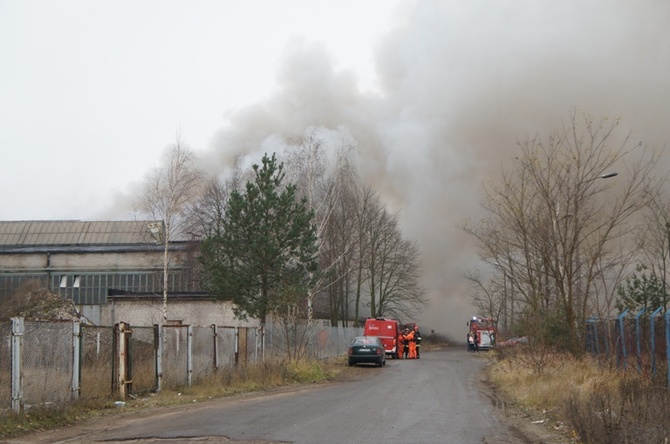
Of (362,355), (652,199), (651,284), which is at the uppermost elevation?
(652,199)

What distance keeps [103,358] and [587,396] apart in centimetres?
1021

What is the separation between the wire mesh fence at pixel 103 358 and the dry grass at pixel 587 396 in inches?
326

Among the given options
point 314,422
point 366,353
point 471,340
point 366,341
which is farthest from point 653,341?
point 471,340

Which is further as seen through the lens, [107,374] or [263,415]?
[107,374]

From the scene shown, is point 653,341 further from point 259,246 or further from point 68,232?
point 68,232

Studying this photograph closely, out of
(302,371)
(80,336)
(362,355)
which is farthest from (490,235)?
(80,336)

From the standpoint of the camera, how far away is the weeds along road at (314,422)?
35.1ft

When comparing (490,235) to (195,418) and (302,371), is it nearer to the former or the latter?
(302,371)

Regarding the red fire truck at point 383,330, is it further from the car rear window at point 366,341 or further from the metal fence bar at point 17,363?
the metal fence bar at point 17,363

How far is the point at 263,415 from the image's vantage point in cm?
1346

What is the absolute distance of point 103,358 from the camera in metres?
16.4

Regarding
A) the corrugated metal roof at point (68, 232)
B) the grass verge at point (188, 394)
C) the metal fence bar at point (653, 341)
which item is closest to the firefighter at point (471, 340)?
the corrugated metal roof at point (68, 232)

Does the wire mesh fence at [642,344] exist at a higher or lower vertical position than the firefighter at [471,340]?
higher

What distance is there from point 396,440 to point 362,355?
988 inches
